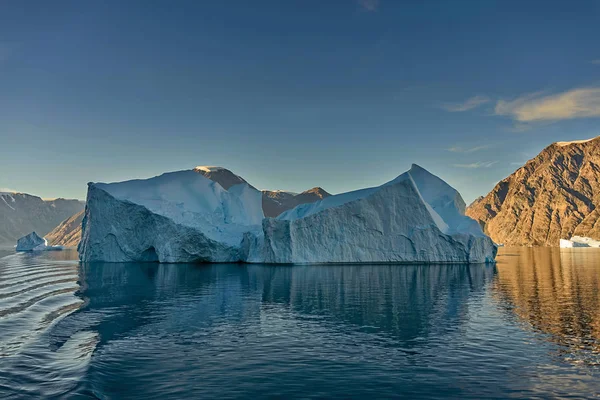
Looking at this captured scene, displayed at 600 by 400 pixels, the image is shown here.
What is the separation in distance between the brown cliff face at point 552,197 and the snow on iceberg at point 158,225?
419ft

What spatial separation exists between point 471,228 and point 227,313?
3413 centimetres

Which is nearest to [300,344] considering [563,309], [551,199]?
[563,309]

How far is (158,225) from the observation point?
43.5m

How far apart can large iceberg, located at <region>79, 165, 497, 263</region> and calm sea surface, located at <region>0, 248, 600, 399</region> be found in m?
20.0

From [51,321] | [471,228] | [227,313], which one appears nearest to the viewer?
[51,321]

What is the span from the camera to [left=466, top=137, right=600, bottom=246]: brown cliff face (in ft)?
508

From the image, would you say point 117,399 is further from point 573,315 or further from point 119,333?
point 573,315

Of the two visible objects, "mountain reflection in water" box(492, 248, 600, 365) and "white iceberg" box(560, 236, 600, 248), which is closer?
"mountain reflection in water" box(492, 248, 600, 365)

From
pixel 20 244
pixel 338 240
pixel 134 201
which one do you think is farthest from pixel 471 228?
pixel 20 244

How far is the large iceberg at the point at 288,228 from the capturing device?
41.6 m

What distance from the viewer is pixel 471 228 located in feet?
145

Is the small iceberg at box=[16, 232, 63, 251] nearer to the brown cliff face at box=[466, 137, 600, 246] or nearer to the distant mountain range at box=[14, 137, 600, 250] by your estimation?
the distant mountain range at box=[14, 137, 600, 250]

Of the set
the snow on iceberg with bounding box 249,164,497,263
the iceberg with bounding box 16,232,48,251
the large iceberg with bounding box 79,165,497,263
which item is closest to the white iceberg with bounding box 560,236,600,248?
the large iceberg with bounding box 79,165,497,263

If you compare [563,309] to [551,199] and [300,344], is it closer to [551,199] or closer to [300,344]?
[300,344]
